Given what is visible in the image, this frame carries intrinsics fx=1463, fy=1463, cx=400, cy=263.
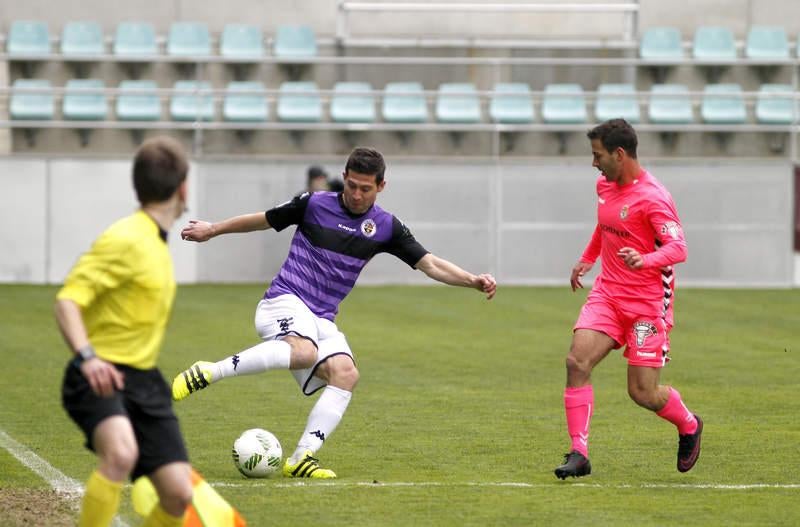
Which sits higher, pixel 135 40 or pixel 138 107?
pixel 135 40

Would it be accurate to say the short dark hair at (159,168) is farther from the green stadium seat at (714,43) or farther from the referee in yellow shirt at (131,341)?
the green stadium seat at (714,43)

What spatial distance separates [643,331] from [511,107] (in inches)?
659

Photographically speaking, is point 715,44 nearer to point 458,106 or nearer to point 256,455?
point 458,106

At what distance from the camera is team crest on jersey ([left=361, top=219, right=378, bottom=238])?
8375mm

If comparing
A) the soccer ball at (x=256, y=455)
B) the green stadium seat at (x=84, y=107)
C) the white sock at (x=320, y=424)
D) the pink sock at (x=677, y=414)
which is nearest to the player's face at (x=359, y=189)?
the white sock at (x=320, y=424)

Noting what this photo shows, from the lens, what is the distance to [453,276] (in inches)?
328

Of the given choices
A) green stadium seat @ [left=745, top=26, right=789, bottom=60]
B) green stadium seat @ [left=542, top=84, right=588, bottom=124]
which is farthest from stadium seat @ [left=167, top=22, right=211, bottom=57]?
green stadium seat @ [left=745, top=26, right=789, bottom=60]

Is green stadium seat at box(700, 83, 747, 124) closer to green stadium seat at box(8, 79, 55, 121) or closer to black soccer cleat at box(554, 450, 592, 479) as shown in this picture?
green stadium seat at box(8, 79, 55, 121)

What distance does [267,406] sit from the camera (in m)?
11.1

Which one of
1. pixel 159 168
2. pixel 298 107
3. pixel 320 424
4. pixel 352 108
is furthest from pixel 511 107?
pixel 159 168

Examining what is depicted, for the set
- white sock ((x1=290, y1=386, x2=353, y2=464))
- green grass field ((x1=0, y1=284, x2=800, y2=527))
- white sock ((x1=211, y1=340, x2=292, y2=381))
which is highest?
white sock ((x1=211, y1=340, x2=292, y2=381))

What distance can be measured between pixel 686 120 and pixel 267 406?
15.2m

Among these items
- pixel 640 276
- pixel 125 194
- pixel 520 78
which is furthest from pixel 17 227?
pixel 640 276

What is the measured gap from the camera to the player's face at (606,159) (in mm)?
8031
